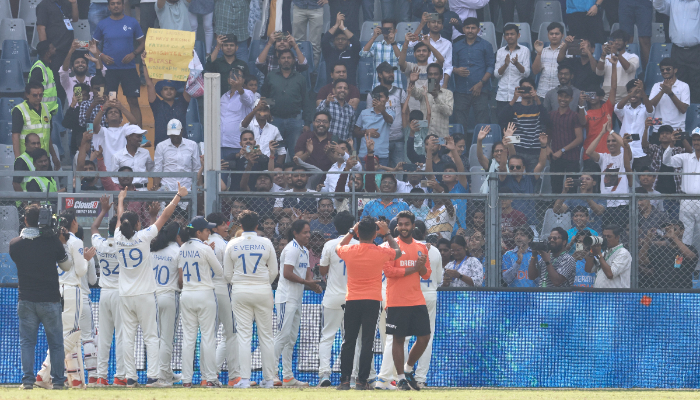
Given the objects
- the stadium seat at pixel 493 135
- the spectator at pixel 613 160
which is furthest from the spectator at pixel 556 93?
the spectator at pixel 613 160

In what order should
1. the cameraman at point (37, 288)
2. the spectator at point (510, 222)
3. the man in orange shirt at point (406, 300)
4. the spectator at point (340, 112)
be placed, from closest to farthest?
the cameraman at point (37, 288), the man in orange shirt at point (406, 300), the spectator at point (510, 222), the spectator at point (340, 112)

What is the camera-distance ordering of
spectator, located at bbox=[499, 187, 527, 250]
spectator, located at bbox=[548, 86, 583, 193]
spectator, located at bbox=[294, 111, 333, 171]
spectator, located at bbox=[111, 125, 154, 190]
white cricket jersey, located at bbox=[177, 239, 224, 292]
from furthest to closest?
1. spectator, located at bbox=[548, 86, 583, 193]
2. spectator, located at bbox=[294, 111, 333, 171]
3. spectator, located at bbox=[111, 125, 154, 190]
4. spectator, located at bbox=[499, 187, 527, 250]
5. white cricket jersey, located at bbox=[177, 239, 224, 292]

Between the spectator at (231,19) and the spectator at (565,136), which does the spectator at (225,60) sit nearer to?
the spectator at (231,19)

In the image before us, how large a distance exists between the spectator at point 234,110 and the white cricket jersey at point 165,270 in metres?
5.09

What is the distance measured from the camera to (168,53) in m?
14.5

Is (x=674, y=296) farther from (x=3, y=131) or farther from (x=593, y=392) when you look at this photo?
(x=3, y=131)

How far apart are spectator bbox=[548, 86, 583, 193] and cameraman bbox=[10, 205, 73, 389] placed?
8.37 meters

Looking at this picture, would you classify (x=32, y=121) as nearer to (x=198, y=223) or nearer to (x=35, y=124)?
(x=35, y=124)

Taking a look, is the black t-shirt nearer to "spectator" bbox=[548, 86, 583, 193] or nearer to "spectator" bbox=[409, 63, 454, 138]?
"spectator" bbox=[409, 63, 454, 138]

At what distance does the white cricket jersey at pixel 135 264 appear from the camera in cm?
916

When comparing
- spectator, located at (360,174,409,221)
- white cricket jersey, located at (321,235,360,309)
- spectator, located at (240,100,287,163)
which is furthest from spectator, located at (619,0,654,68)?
white cricket jersey, located at (321,235,360,309)

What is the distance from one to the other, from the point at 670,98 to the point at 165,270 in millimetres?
9635

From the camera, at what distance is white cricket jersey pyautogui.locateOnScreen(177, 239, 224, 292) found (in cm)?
934

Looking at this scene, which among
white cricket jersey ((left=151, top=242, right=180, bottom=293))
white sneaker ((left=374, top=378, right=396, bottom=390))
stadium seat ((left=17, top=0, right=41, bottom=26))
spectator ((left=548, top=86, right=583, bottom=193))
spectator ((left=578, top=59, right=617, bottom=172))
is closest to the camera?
white sneaker ((left=374, top=378, right=396, bottom=390))
